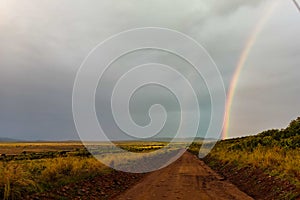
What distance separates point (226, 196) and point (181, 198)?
2.16 meters

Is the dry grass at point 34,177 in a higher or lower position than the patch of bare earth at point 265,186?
higher

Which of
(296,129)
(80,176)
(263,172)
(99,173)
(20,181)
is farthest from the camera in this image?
(296,129)

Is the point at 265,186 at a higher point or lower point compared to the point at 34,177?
lower

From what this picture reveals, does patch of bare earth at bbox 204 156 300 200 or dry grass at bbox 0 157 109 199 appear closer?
dry grass at bbox 0 157 109 199

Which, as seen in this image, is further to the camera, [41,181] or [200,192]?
[200,192]

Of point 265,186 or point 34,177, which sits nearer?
point 34,177

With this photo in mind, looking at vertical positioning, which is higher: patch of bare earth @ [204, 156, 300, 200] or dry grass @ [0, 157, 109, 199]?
dry grass @ [0, 157, 109, 199]

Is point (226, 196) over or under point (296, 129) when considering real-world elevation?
under

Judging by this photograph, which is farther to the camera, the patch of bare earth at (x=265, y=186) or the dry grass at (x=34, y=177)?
the patch of bare earth at (x=265, y=186)

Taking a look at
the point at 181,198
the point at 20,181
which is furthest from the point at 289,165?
the point at 20,181

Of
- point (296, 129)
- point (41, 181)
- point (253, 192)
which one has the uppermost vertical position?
point (296, 129)

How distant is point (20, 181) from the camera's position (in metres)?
11.8

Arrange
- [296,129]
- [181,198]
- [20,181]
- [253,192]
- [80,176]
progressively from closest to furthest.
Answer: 1. [20,181]
2. [181,198]
3. [253,192]
4. [80,176]
5. [296,129]

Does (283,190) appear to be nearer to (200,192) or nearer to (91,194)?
(200,192)
